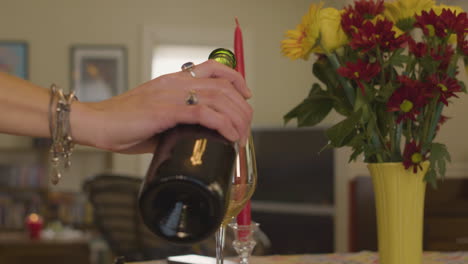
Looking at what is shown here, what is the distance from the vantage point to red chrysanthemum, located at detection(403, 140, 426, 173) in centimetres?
83

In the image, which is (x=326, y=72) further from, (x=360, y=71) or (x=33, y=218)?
(x=33, y=218)

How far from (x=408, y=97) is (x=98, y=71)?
15.8 ft

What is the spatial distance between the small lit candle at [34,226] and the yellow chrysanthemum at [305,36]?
4.16m

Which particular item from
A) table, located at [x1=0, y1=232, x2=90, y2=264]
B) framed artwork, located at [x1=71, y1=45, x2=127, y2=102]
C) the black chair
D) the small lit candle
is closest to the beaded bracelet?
the black chair

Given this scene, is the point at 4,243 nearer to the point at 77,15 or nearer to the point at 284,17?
the point at 77,15

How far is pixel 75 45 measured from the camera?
210 inches

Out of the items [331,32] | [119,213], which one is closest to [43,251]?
[119,213]

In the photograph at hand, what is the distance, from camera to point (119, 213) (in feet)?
9.48

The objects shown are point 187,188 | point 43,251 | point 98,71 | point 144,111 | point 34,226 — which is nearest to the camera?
point 187,188

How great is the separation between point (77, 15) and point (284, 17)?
1.78 metres

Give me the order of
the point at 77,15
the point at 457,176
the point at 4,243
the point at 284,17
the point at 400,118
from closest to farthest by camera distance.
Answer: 1. the point at 400,118
2. the point at 457,176
3. the point at 4,243
4. the point at 77,15
5. the point at 284,17

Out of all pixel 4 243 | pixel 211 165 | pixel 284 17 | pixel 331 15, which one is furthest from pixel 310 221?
pixel 211 165

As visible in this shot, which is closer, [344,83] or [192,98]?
[192,98]

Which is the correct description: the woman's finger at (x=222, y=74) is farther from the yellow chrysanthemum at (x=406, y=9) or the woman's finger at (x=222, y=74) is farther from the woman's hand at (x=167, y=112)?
the yellow chrysanthemum at (x=406, y=9)
